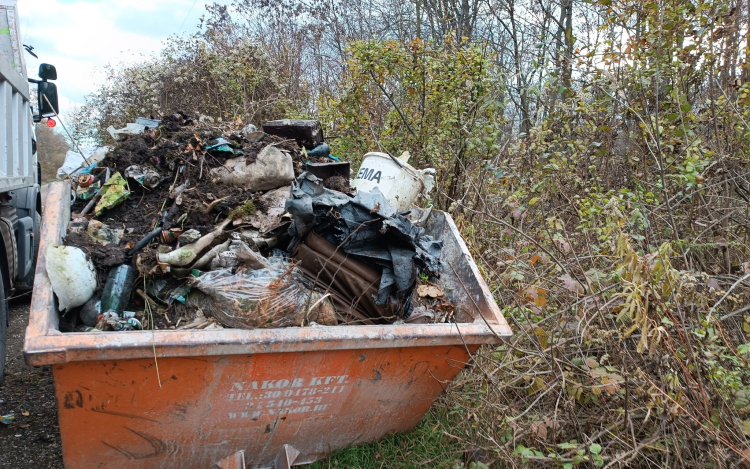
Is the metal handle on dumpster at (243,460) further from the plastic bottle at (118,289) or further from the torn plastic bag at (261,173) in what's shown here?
the torn plastic bag at (261,173)

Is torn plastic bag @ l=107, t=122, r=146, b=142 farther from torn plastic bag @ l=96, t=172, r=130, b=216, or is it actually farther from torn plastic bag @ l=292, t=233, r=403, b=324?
torn plastic bag @ l=292, t=233, r=403, b=324

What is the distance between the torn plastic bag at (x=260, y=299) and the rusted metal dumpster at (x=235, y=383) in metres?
0.15

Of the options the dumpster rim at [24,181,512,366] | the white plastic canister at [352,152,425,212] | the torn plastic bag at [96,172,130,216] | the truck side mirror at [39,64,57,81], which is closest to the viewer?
the dumpster rim at [24,181,512,366]

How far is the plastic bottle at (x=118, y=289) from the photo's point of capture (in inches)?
87.7

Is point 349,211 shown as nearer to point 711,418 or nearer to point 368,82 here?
point 711,418

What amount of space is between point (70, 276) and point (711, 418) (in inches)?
109

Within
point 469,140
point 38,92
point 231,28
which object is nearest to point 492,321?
point 469,140

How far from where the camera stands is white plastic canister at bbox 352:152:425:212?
3504 mm

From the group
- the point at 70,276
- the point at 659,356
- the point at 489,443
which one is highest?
the point at 70,276

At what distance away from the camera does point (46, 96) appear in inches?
192

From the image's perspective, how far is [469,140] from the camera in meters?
5.20

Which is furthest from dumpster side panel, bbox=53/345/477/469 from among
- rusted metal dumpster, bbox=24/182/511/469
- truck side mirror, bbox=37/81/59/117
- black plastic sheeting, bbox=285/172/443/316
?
truck side mirror, bbox=37/81/59/117

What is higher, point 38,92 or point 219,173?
point 38,92

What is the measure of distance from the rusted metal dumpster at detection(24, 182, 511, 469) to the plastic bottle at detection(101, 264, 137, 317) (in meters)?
0.23
